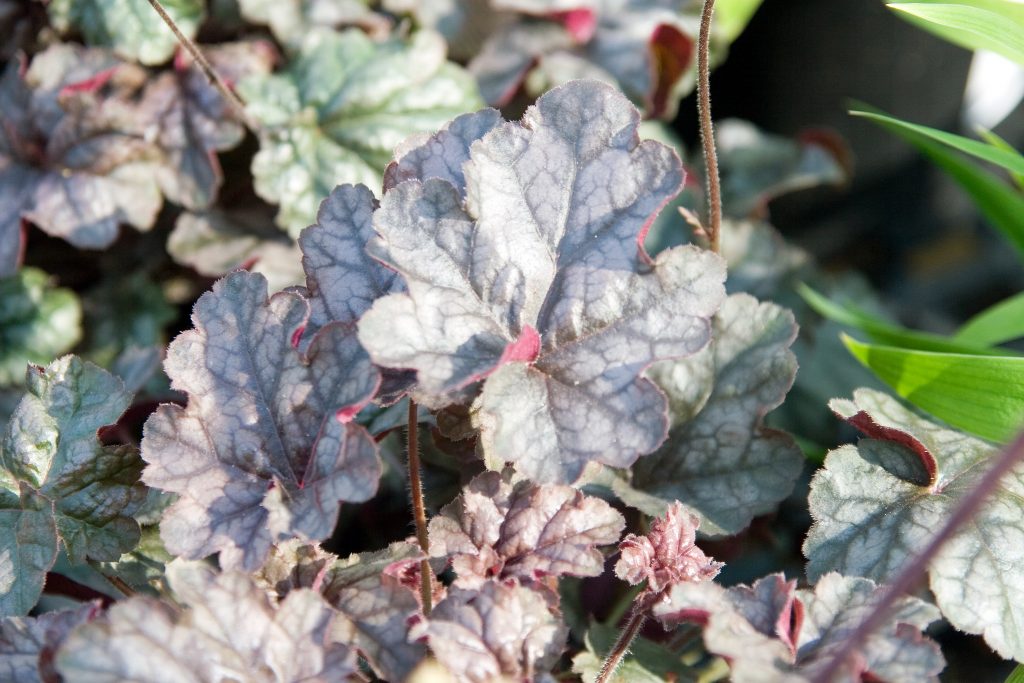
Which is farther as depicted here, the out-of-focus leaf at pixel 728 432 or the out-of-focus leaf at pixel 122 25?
the out-of-focus leaf at pixel 122 25

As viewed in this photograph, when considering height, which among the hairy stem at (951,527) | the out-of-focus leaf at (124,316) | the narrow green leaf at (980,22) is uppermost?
the narrow green leaf at (980,22)

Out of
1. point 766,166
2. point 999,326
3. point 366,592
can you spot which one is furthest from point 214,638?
point 766,166

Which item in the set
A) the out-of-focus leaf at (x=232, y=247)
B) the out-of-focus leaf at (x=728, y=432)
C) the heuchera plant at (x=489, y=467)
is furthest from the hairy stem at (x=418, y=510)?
the out-of-focus leaf at (x=232, y=247)

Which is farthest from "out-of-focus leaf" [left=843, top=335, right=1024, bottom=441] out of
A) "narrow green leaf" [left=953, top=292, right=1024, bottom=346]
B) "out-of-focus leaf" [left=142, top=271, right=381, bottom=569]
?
"out-of-focus leaf" [left=142, top=271, right=381, bottom=569]

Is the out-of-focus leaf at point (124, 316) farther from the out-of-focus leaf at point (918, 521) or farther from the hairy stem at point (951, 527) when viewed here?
the hairy stem at point (951, 527)

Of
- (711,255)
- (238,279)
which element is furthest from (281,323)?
(711,255)

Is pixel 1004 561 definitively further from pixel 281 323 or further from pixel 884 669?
pixel 281 323

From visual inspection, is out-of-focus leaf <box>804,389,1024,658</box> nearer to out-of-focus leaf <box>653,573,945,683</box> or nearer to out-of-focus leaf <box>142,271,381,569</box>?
out-of-focus leaf <box>653,573,945,683</box>
